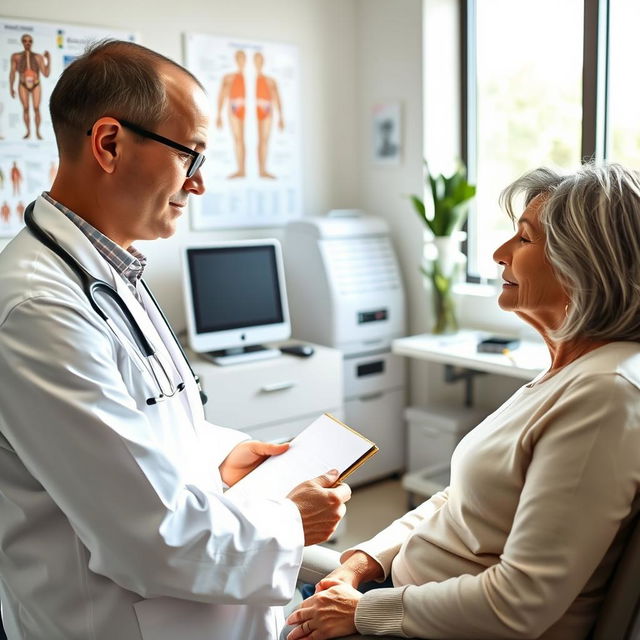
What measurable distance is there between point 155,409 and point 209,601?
32cm

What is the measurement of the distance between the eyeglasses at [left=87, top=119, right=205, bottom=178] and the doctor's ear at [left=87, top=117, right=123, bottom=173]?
0.6 inches

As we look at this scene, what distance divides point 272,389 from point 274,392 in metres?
0.03

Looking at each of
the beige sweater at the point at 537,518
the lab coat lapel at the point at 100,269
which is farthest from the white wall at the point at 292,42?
the beige sweater at the point at 537,518

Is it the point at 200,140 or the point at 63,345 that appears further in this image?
the point at 200,140

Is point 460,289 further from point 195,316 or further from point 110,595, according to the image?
point 110,595

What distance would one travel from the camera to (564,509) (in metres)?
1.10

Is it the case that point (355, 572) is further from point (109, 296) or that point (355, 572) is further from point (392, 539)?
point (109, 296)

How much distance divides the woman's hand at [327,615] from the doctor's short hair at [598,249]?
598 mm

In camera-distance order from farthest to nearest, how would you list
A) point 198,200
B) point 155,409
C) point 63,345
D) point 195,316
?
point 198,200
point 195,316
point 155,409
point 63,345

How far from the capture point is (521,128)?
3.50m

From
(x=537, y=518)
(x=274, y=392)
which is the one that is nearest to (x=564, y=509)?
(x=537, y=518)

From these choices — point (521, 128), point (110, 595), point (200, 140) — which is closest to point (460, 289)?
point (521, 128)

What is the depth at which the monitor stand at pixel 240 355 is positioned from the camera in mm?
3057

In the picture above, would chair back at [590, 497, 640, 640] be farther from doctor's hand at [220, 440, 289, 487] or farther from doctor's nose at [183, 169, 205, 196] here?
doctor's nose at [183, 169, 205, 196]
